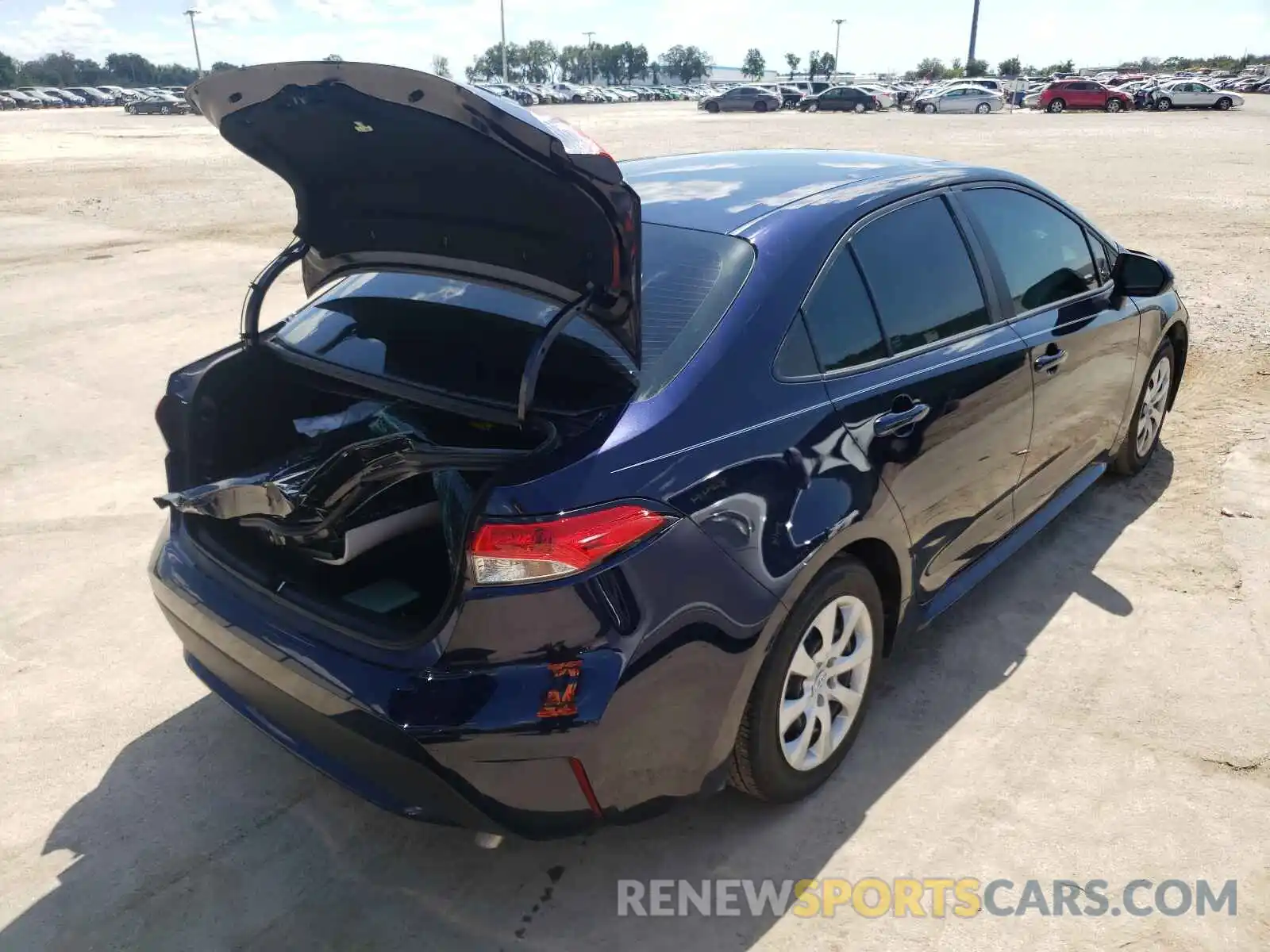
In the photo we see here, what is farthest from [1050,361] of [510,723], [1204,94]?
[1204,94]

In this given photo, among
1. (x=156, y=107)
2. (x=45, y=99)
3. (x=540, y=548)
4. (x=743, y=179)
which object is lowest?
(x=540, y=548)

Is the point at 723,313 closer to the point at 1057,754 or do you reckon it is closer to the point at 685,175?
the point at 685,175

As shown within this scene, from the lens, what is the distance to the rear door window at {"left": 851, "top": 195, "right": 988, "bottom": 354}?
2.83m

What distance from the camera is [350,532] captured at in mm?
2531

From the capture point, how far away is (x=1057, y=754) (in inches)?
115

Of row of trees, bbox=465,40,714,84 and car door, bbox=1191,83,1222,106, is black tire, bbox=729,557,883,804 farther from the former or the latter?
row of trees, bbox=465,40,714,84

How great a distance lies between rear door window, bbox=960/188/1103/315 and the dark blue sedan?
4 cm

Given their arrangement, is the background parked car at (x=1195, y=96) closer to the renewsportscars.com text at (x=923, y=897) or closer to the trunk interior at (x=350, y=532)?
the renewsportscars.com text at (x=923, y=897)

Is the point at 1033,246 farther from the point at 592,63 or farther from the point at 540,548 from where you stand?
the point at 592,63

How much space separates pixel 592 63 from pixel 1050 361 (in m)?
134

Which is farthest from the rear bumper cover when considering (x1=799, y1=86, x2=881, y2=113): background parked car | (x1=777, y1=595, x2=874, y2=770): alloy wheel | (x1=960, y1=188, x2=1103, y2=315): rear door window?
(x1=799, y1=86, x2=881, y2=113): background parked car

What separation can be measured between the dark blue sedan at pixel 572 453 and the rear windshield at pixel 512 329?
0.03 feet

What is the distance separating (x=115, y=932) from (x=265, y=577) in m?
0.91

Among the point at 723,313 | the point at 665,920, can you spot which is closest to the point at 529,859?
the point at 665,920
